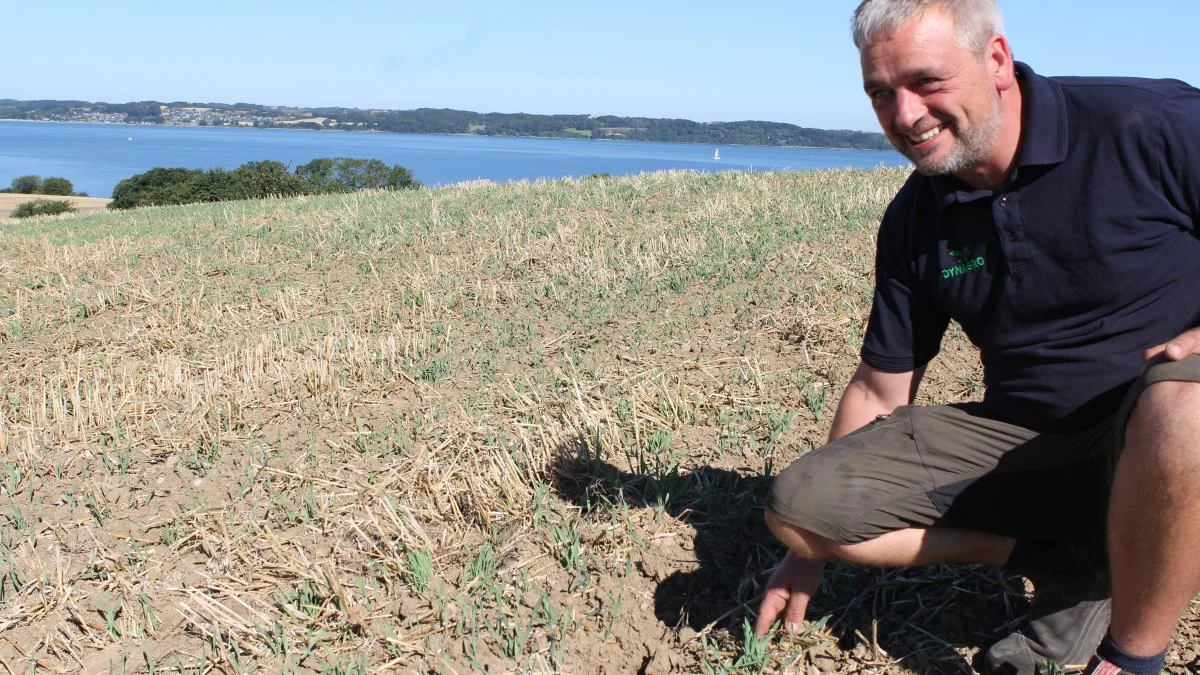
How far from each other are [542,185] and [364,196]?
3.10m

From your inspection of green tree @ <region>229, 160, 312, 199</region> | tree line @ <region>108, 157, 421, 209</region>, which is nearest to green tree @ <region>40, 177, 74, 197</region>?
tree line @ <region>108, 157, 421, 209</region>

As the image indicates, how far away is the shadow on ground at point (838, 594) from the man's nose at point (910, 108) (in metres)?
1.47

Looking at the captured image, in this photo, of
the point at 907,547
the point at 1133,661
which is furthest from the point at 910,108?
the point at 1133,661

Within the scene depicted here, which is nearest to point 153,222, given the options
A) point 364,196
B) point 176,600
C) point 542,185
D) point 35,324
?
point 364,196

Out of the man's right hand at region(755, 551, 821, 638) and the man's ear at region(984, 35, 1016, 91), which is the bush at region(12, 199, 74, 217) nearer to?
the man's right hand at region(755, 551, 821, 638)

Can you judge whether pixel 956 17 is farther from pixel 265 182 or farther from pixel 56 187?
pixel 56 187

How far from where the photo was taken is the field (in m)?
3.14

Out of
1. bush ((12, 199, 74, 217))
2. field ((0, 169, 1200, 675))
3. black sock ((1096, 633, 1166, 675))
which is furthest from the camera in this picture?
bush ((12, 199, 74, 217))

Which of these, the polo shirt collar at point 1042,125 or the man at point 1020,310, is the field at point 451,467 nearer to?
the man at point 1020,310

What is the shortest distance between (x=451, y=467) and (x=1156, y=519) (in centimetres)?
273

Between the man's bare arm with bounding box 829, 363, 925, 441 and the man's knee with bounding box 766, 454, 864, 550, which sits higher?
the man's bare arm with bounding box 829, 363, 925, 441

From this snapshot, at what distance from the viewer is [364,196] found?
16.5 meters

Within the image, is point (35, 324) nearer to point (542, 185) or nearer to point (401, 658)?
point (401, 658)

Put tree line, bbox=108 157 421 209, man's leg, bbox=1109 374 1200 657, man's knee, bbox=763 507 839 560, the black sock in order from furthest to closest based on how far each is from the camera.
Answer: tree line, bbox=108 157 421 209 < man's knee, bbox=763 507 839 560 < the black sock < man's leg, bbox=1109 374 1200 657
